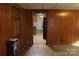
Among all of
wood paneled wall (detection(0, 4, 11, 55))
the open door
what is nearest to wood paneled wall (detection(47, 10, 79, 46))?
the open door

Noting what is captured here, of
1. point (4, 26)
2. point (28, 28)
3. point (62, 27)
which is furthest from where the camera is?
point (62, 27)

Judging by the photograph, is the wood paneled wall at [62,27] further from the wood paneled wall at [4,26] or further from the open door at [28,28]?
the wood paneled wall at [4,26]

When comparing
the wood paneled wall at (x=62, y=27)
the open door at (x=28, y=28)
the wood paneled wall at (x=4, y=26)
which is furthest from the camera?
the wood paneled wall at (x=62, y=27)

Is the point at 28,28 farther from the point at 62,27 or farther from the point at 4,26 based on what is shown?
the point at 4,26

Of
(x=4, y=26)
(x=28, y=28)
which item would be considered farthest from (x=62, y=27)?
(x=4, y=26)

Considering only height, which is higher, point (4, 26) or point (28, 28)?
point (4, 26)

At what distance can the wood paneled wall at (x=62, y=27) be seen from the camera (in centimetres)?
609

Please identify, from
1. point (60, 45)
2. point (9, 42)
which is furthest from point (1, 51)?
point (60, 45)

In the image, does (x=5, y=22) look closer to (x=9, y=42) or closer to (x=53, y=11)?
(x=9, y=42)

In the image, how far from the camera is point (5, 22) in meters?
3.39

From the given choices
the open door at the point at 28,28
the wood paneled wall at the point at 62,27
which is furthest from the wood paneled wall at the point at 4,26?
the wood paneled wall at the point at 62,27

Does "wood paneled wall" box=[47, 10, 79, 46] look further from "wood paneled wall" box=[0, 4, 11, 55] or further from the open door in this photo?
"wood paneled wall" box=[0, 4, 11, 55]

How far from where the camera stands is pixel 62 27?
618 centimetres

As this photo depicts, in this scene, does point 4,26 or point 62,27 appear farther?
point 62,27
